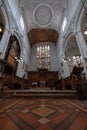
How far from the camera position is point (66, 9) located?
40.1 ft

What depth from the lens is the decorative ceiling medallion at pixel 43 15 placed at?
44.8 ft

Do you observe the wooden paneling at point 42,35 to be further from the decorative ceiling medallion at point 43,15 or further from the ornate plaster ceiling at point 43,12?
the decorative ceiling medallion at point 43,15

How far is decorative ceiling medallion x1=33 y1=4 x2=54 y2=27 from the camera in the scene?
44.8ft

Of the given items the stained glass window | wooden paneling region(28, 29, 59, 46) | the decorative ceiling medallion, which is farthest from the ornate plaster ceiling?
the stained glass window

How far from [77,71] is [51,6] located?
40.2 ft

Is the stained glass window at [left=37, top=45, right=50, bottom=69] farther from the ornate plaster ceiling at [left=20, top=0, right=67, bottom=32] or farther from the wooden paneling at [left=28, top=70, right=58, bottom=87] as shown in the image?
→ the ornate plaster ceiling at [left=20, top=0, right=67, bottom=32]

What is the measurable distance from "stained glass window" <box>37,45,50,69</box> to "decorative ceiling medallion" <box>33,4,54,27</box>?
5478mm

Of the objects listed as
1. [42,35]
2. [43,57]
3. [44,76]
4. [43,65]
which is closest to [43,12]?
[42,35]

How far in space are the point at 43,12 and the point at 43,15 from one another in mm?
467

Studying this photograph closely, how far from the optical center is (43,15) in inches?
581

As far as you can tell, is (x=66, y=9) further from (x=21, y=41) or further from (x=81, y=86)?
(x=81, y=86)

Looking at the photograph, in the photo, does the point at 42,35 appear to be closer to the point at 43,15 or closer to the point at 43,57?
the point at 43,15

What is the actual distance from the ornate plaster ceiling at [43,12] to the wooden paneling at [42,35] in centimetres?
124

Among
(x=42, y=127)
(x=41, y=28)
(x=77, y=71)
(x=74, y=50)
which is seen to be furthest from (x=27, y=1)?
(x=42, y=127)
